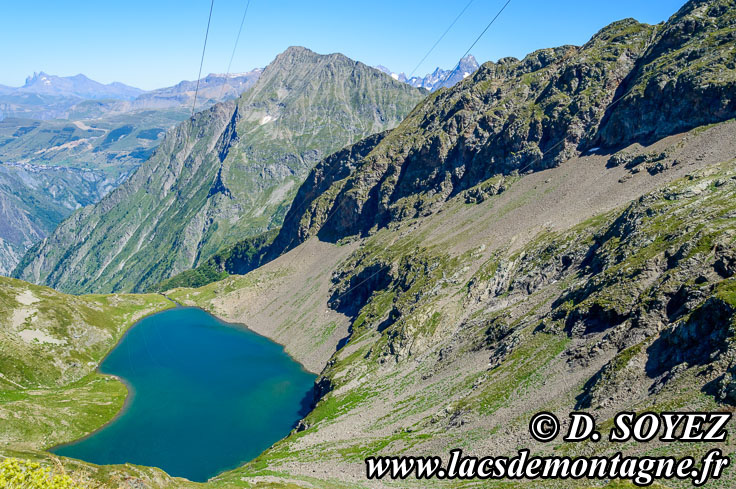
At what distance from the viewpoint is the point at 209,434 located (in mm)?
116188

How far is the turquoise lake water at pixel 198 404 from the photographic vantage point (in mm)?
105812

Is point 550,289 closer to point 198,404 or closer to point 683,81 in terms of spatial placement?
point 683,81

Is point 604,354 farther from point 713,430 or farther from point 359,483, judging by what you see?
point 359,483

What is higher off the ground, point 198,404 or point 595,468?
point 595,468

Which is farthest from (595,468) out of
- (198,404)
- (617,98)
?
(617,98)

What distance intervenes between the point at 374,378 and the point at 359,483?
165 ft

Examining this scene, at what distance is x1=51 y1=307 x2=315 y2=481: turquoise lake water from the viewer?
106 metres

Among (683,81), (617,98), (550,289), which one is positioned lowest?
(550,289)

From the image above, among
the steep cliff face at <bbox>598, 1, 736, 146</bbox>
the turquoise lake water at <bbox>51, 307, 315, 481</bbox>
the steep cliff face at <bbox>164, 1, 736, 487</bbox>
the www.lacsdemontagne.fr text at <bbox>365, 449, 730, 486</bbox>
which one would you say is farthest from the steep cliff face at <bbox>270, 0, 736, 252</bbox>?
the www.lacsdemontagne.fr text at <bbox>365, 449, 730, 486</bbox>

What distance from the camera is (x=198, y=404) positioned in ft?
444

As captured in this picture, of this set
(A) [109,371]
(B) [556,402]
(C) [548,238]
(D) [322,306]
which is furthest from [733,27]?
(A) [109,371]

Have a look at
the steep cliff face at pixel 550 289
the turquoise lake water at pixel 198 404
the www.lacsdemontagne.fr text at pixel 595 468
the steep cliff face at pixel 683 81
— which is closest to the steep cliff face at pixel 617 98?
the steep cliff face at pixel 683 81

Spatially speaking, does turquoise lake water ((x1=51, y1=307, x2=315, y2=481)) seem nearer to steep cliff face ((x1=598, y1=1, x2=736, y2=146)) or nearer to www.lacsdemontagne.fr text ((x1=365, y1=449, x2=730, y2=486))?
www.lacsdemontagne.fr text ((x1=365, y1=449, x2=730, y2=486))

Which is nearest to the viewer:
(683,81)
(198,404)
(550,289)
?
(550,289)
